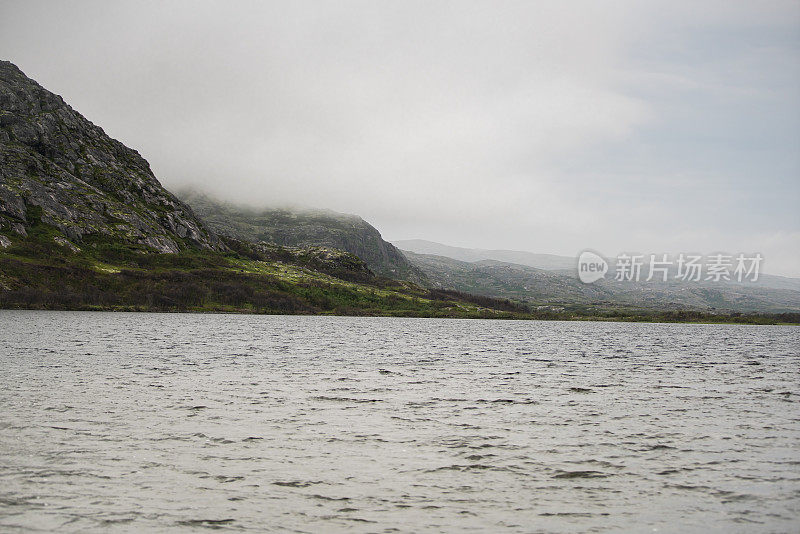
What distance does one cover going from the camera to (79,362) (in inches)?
2117

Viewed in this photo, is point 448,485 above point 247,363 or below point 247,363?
above

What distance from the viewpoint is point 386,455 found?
22328 mm

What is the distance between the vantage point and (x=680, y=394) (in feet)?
139

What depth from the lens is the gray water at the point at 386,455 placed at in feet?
50.0

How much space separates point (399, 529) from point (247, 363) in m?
48.2

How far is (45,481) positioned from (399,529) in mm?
11886

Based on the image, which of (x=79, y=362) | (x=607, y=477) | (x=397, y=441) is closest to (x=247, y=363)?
(x=79, y=362)

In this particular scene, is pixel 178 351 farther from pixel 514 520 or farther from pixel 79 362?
pixel 514 520

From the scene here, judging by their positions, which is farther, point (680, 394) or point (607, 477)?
point (680, 394)

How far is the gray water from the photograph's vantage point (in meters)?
15.2

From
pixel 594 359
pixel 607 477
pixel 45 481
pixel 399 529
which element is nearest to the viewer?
pixel 399 529

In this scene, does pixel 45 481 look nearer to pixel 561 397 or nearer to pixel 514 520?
pixel 514 520

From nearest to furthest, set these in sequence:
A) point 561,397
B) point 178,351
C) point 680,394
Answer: point 561,397
point 680,394
point 178,351

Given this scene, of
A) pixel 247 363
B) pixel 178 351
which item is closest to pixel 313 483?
pixel 247 363
